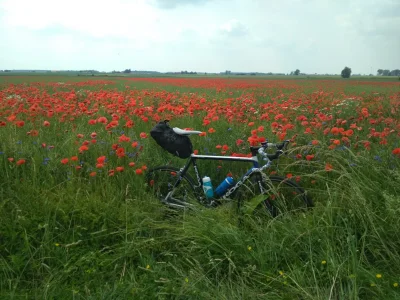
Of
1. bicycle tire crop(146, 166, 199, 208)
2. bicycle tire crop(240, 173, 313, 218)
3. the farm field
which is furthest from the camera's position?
bicycle tire crop(146, 166, 199, 208)

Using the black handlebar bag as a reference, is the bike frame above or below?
below

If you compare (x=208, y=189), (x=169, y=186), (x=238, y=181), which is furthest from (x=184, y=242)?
(x=169, y=186)

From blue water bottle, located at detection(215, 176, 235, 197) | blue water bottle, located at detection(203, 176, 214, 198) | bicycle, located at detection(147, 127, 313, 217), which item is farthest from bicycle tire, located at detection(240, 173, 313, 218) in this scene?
blue water bottle, located at detection(203, 176, 214, 198)

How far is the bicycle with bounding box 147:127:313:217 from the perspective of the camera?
11.0ft

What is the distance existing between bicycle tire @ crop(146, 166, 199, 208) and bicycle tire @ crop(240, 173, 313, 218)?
0.62 meters

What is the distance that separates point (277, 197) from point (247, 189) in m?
0.39

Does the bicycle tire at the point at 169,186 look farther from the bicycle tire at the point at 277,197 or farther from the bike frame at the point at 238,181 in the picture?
the bicycle tire at the point at 277,197

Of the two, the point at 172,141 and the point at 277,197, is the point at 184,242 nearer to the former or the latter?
the point at 277,197

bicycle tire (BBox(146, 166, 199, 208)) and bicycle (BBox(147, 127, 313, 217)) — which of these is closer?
bicycle (BBox(147, 127, 313, 217))

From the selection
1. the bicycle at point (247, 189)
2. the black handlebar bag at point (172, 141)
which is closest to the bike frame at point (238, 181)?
the bicycle at point (247, 189)

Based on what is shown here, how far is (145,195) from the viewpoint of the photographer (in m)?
3.68

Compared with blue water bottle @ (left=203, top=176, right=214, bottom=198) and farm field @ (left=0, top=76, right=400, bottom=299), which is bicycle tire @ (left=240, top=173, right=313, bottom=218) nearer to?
farm field @ (left=0, top=76, right=400, bottom=299)

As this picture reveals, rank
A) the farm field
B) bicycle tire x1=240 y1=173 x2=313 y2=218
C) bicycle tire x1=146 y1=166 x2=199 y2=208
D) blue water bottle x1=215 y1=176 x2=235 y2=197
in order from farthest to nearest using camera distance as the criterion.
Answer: bicycle tire x1=146 y1=166 x2=199 y2=208
blue water bottle x1=215 y1=176 x2=235 y2=197
bicycle tire x1=240 y1=173 x2=313 y2=218
the farm field

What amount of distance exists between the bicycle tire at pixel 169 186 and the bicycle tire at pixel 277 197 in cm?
62
